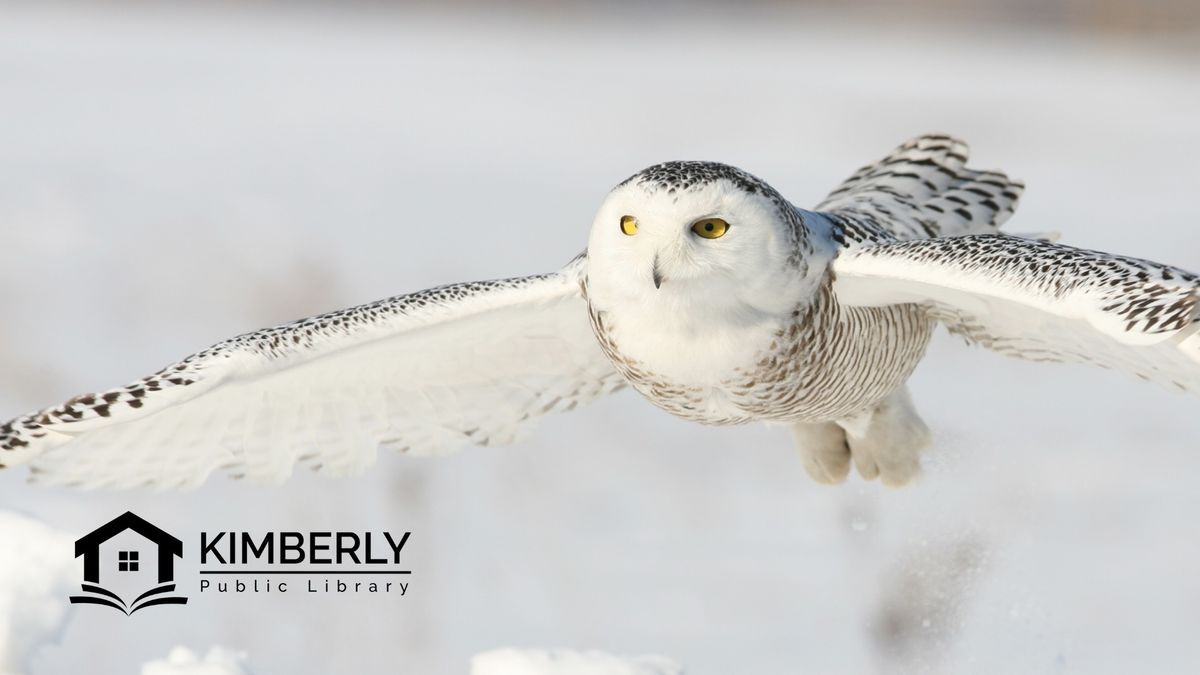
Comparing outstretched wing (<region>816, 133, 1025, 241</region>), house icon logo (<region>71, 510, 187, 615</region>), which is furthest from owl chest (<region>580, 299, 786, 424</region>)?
house icon logo (<region>71, 510, 187, 615</region>)

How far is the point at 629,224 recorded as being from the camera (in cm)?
421

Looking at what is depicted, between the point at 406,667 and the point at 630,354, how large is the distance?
3.30 meters

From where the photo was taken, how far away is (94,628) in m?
7.26

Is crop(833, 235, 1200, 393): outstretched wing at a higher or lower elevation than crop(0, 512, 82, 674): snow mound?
higher

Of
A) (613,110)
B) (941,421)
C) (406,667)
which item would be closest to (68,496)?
(406,667)

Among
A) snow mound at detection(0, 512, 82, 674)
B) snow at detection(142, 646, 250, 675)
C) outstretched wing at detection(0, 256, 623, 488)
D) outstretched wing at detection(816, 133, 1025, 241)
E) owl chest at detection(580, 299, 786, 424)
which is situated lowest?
snow at detection(142, 646, 250, 675)

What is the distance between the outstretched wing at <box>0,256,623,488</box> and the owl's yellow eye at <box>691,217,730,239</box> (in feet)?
2.97

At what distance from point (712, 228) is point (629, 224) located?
23 cm

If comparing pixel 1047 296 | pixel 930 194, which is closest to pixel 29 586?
pixel 1047 296

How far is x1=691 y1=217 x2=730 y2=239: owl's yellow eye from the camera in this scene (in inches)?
168

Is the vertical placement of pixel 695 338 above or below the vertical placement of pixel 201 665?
above

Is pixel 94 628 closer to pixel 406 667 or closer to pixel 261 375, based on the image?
pixel 406 667

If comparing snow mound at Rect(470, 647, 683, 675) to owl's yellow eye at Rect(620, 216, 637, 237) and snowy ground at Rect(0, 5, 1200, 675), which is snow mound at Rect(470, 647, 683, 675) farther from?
snowy ground at Rect(0, 5, 1200, 675)

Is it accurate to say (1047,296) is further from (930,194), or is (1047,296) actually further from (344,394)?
(344,394)
